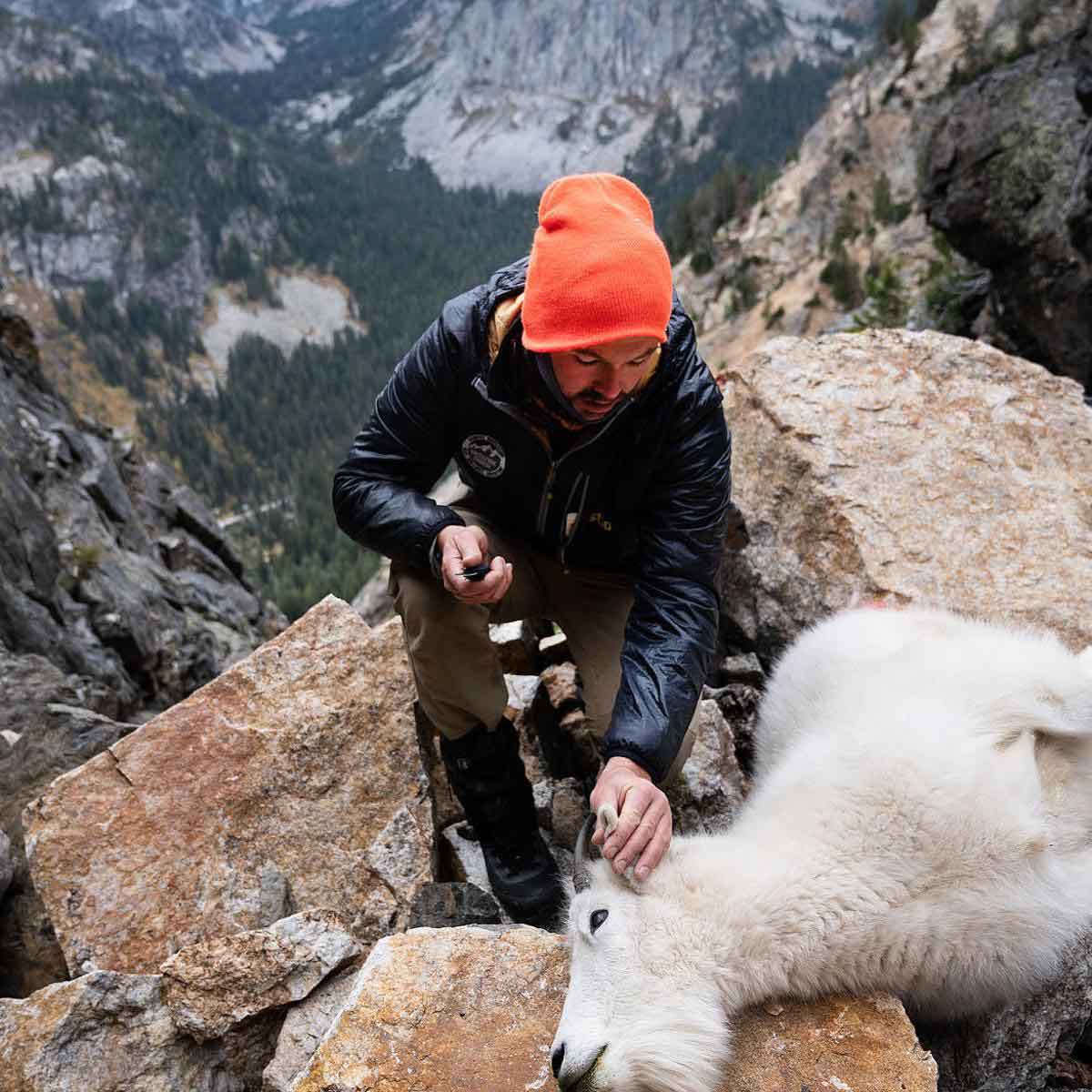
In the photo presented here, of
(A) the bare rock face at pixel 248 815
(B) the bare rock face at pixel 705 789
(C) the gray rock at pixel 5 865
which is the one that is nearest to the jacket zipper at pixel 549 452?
(B) the bare rock face at pixel 705 789

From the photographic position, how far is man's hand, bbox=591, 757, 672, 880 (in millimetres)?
2023

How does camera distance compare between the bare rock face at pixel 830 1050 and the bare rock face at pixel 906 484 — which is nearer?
the bare rock face at pixel 830 1050

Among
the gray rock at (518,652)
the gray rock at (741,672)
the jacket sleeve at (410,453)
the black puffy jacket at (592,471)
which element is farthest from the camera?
the gray rock at (518,652)

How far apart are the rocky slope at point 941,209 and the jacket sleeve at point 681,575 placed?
4171 millimetres

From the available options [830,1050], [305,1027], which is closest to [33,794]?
[305,1027]

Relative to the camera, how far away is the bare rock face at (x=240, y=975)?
2.54 m

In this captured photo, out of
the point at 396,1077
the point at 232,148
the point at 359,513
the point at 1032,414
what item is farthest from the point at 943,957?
the point at 232,148

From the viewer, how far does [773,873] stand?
197 centimetres

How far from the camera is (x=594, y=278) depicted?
2.34 meters

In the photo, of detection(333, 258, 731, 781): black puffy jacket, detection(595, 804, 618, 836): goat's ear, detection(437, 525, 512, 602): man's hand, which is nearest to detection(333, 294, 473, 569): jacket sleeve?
detection(333, 258, 731, 781): black puffy jacket

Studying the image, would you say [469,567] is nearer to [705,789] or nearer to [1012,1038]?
[705,789]

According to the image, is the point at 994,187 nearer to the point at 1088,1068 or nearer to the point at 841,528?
the point at 841,528

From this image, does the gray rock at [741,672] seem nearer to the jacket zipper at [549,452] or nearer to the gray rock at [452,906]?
the jacket zipper at [549,452]

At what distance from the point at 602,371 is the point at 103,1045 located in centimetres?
242
